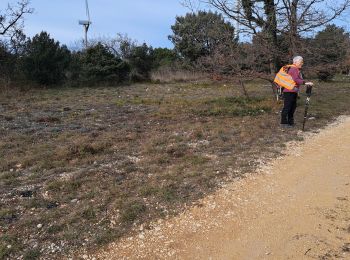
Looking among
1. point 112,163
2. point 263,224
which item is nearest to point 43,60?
point 112,163

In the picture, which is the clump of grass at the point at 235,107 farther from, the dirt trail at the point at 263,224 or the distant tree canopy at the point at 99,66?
the distant tree canopy at the point at 99,66

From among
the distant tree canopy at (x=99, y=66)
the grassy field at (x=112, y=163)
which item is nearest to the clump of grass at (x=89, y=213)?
the grassy field at (x=112, y=163)

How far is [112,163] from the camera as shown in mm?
6977

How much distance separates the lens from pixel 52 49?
26.0 m

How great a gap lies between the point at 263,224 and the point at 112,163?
3.30 meters

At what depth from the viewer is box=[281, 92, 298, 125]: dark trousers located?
992 centimetres

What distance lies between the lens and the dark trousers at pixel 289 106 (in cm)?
992

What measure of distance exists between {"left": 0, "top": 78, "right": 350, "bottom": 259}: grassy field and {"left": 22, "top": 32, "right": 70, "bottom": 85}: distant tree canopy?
1284 centimetres

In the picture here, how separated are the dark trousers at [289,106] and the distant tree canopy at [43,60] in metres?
19.5

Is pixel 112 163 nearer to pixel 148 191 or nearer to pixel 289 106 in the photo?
pixel 148 191

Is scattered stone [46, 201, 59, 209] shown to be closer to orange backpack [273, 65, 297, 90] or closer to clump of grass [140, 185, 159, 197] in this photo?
clump of grass [140, 185, 159, 197]

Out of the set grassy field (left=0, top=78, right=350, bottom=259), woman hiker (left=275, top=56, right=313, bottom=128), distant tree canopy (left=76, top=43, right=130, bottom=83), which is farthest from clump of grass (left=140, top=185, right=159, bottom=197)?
distant tree canopy (left=76, top=43, right=130, bottom=83)

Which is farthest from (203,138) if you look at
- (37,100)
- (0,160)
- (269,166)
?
(37,100)

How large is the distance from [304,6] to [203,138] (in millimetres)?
7038
